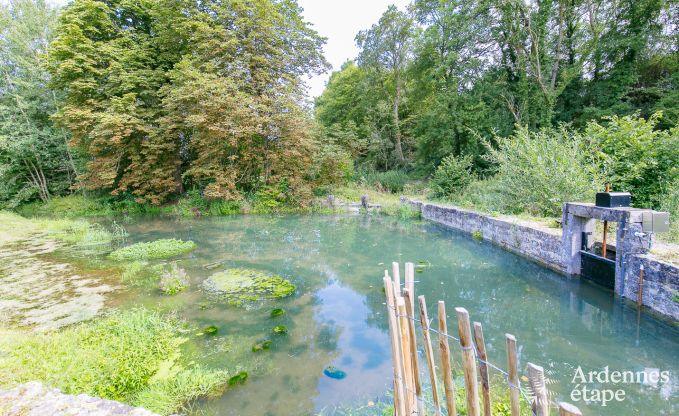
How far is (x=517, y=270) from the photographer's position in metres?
6.32

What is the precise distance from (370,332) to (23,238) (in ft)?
36.3

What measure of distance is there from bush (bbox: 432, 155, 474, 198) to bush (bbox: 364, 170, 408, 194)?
4.95 m

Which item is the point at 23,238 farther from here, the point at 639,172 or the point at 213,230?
the point at 639,172

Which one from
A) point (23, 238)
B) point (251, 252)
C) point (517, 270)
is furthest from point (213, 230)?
point (517, 270)

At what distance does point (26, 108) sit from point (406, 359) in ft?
72.6

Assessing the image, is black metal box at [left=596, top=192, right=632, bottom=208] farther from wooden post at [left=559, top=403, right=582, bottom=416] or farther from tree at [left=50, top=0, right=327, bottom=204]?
tree at [left=50, top=0, right=327, bottom=204]

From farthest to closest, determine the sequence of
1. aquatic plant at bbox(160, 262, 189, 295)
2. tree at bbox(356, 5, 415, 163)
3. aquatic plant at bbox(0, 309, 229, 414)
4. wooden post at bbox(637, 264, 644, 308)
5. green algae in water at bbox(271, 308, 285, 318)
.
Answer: tree at bbox(356, 5, 415, 163) < aquatic plant at bbox(160, 262, 189, 295) < green algae in water at bbox(271, 308, 285, 318) < wooden post at bbox(637, 264, 644, 308) < aquatic plant at bbox(0, 309, 229, 414)

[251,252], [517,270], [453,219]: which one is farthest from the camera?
[453,219]

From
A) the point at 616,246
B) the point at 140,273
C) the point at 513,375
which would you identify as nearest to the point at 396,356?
the point at 513,375

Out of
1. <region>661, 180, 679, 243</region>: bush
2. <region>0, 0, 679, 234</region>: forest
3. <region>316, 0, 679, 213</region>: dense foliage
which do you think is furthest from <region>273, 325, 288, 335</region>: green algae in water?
<region>0, 0, 679, 234</region>: forest

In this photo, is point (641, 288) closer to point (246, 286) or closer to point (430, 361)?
point (430, 361)

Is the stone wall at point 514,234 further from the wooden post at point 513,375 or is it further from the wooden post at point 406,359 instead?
the wooden post at point 513,375

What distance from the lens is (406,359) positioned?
76.7 inches

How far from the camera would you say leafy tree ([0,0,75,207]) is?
15.5 m
